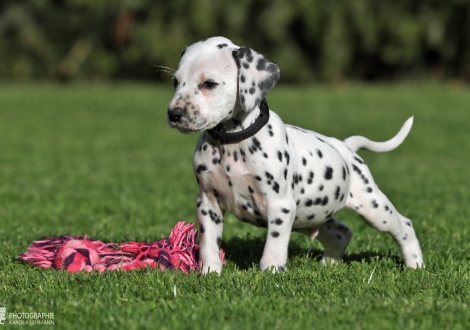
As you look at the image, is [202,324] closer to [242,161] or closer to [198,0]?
[242,161]

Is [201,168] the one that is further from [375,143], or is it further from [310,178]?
[375,143]

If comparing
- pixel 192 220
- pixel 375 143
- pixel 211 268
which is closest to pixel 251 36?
pixel 192 220

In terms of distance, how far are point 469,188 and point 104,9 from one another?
24.0 meters

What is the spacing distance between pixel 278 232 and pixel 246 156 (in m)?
0.62

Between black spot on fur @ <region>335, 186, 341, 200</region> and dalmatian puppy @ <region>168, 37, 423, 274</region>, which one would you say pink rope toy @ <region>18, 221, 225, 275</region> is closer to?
dalmatian puppy @ <region>168, 37, 423, 274</region>

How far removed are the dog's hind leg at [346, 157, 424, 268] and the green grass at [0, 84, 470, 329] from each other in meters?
0.17

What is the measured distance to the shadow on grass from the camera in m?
6.51

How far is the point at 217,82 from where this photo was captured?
528 cm

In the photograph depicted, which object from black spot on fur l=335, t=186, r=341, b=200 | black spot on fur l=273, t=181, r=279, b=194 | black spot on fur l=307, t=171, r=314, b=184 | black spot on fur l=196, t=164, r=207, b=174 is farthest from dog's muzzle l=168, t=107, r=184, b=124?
black spot on fur l=335, t=186, r=341, b=200

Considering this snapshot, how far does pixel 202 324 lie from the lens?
432cm

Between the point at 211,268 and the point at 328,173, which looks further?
the point at 328,173

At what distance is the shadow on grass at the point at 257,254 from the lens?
6.51 meters

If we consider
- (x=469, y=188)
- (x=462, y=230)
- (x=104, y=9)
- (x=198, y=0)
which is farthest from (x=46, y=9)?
(x=462, y=230)

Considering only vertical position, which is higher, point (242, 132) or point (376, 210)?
point (242, 132)
